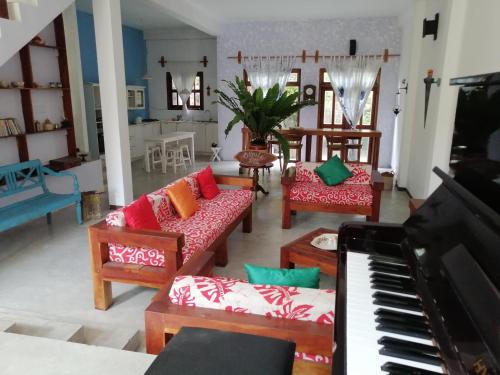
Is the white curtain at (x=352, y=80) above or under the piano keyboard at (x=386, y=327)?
above

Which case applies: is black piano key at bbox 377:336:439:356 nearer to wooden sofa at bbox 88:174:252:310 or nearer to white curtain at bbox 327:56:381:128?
wooden sofa at bbox 88:174:252:310

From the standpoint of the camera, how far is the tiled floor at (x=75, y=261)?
105 inches

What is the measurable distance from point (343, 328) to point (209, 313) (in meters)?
0.69

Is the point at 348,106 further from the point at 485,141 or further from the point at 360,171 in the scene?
the point at 485,141

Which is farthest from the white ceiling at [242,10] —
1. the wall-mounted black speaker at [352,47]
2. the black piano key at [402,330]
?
the black piano key at [402,330]

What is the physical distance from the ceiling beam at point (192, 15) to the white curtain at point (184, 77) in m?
A: 1.47

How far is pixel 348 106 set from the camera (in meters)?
8.06

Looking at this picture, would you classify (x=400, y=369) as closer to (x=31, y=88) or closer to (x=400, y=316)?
(x=400, y=316)

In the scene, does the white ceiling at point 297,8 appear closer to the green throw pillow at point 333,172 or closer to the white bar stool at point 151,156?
the white bar stool at point 151,156

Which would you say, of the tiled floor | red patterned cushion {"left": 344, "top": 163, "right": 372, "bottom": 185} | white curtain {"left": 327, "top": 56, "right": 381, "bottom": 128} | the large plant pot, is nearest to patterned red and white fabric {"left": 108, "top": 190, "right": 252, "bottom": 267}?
the tiled floor

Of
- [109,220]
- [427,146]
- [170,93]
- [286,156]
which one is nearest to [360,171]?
[427,146]

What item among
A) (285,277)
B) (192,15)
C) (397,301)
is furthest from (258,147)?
(397,301)

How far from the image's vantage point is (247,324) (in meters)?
1.43

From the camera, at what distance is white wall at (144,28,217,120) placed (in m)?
9.11
